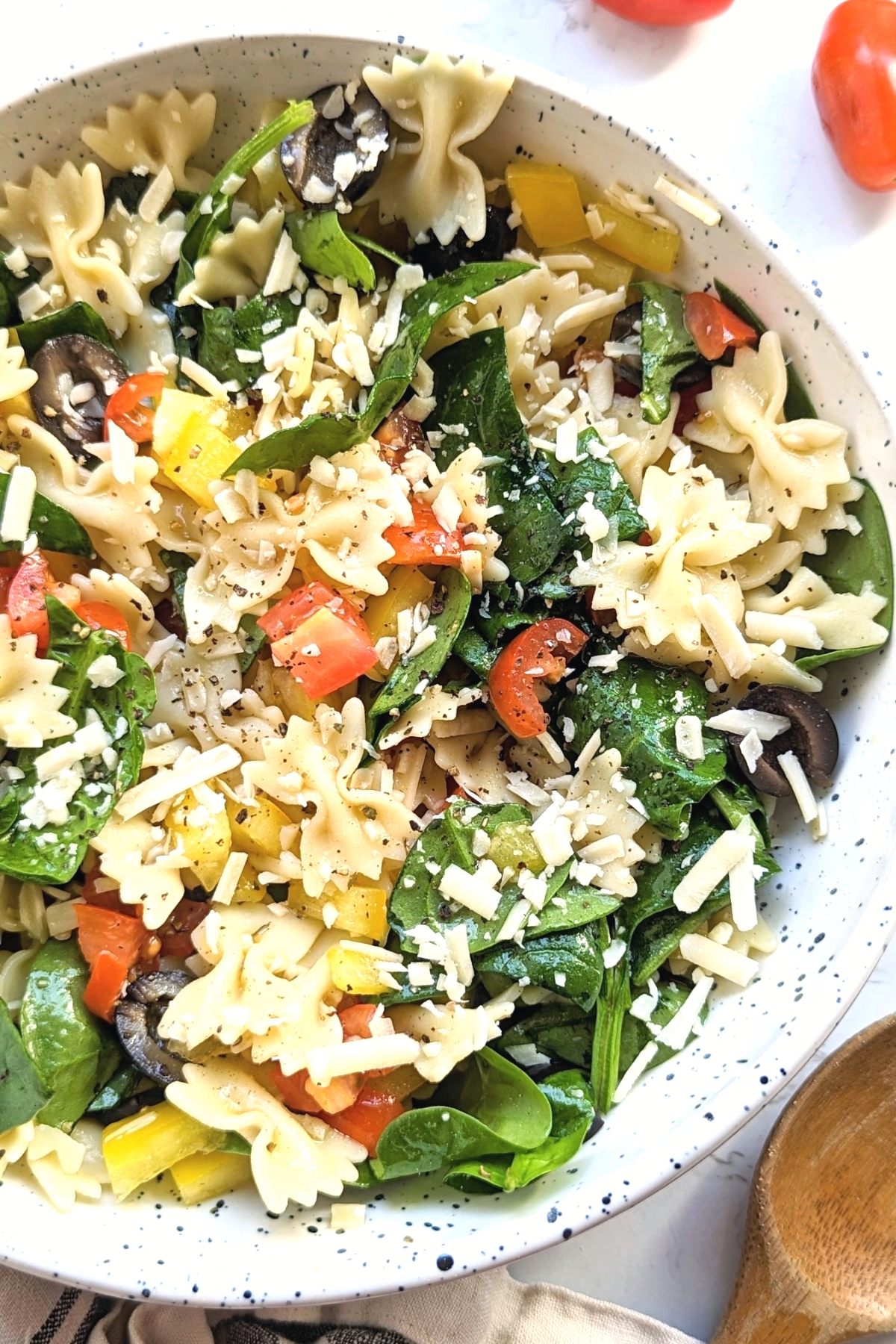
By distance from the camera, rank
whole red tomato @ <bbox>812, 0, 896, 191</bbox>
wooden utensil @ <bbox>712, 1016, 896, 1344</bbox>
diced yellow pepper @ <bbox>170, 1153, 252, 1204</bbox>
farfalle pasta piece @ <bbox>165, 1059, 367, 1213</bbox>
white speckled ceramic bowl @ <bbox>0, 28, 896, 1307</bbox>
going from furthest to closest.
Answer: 1. whole red tomato @ <bbox>812, 0, 896, 191</bbox>
2. wooden utensil @ <bbox>712, 1016, 896, 1344</bbox>
3. diced yellow pepper @ <bbox>170, 1153, 252, 1204</bbox>
4. farfalle pasta piece @ <bbox>165, 1059, 367, 1213</bbox>
5. white speckled ceramic bowl @ <bbox>0, 28, 896, 1307</bbox>

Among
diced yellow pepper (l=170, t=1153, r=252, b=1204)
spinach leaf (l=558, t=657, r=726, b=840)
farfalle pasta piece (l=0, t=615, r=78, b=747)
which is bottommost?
diced yellow pepper (l=170, t=1153, r=252, b=1204)

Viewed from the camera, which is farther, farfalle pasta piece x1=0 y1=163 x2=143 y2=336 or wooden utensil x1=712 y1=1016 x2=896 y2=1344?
wooden utensil x1=712 y1=1016 x2=896 y2=1344

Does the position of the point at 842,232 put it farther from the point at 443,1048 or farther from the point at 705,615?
the point at 443,1048

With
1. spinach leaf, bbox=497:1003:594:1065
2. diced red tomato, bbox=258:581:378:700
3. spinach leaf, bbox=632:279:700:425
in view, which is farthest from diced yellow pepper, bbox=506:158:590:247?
spinach leaf, bbox=497:1003:594:1065

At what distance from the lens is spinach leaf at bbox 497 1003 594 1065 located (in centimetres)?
303

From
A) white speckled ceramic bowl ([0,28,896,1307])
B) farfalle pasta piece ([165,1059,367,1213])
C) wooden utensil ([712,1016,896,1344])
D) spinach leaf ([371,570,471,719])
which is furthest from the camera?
wooden utensil ([712,1016,896,1344])

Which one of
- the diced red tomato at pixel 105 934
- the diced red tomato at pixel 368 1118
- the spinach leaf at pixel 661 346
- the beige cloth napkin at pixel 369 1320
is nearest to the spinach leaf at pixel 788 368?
the spinach leaf at pixel 661 346

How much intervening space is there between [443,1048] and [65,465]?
1.89 metres

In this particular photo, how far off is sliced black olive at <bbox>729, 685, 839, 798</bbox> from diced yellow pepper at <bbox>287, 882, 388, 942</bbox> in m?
1.08

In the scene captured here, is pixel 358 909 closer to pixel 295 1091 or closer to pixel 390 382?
pixel 295 1091

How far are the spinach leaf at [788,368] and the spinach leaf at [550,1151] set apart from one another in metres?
1.93

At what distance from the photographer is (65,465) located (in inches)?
120

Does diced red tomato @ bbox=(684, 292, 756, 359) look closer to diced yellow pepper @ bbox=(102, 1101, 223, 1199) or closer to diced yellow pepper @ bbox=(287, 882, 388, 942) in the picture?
diced yellow pepper @ bbox=(287, 882, 388, 942)

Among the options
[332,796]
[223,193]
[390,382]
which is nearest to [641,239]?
[390,382]
